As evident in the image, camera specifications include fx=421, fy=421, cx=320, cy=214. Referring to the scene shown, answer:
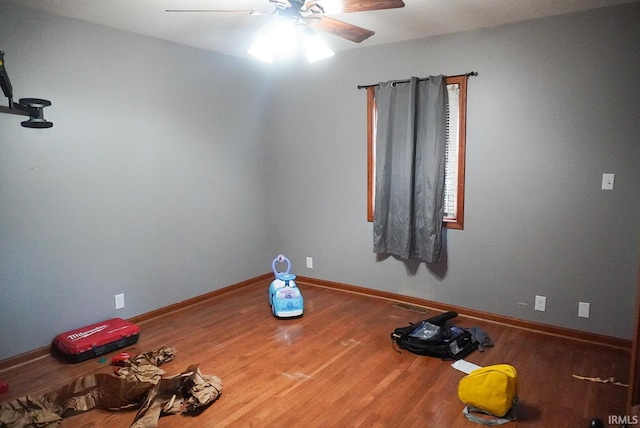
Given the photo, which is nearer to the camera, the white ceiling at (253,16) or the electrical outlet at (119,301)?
the white ceiling at (253,16)

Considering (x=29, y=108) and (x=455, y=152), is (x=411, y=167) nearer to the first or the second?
(x=455, y=152)

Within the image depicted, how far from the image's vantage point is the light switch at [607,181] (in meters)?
3.10

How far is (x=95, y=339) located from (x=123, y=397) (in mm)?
794

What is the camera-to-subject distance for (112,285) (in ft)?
11.5

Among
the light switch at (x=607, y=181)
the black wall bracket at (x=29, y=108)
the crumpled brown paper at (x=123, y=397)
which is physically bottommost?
the crumpled brown paper at (x=123, y=397)

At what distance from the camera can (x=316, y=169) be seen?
15.3 feet

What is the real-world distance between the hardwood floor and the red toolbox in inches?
2.6

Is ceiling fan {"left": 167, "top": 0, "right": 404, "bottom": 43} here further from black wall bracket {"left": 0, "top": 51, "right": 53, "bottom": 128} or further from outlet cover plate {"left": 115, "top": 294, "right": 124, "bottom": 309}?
outlet cover plate {"left": 115, "top": 294, "right": 124, "bottom": 309}

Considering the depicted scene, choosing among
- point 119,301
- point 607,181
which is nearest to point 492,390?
point 607,181

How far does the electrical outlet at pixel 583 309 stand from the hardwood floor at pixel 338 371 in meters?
0.22

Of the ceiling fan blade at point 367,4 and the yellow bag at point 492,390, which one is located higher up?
the ceiling fan blade at point 367,4

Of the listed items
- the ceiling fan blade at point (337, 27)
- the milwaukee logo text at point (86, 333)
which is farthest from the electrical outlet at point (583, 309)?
the milwaukee logo text at point (86, 333)

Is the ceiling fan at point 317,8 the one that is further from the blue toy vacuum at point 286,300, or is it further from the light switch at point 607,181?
the blue toy vacuum at point 286,300

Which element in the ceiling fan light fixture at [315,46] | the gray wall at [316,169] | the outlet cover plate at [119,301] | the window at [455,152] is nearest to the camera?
the ceiling fan light fixture at [315,46]
